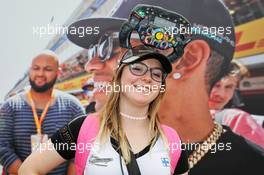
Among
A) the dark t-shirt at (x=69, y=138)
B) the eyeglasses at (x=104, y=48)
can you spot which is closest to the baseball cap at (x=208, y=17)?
the eyeglasses at (x=104, y=48)

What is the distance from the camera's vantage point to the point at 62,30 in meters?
1.75

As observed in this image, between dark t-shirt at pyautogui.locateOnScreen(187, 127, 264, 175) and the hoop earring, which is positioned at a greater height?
the hoop earring

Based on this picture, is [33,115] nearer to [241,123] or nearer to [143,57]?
[143,57]

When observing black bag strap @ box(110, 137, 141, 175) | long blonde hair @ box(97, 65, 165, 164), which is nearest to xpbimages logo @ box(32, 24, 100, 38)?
long blonde hair @ box(97, 65, 165, 164)

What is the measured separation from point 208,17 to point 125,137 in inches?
35.7

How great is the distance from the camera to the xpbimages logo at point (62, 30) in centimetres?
175

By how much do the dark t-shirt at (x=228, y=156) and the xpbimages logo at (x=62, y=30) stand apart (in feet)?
2.84

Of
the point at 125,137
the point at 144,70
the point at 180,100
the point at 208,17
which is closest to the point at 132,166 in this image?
the point at 125,137

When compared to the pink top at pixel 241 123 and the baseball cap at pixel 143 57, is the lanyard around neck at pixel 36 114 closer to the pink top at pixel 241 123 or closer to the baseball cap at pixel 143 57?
the baseball cap at pixel 143 57

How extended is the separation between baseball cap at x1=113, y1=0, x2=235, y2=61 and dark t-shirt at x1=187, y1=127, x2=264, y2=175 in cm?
47

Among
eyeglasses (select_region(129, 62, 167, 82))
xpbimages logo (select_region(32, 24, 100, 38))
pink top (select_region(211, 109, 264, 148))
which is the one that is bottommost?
pink top (select_region(211, 109, 264, 148))

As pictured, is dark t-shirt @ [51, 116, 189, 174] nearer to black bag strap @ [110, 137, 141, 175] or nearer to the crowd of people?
black bag strap @ [110, 137, 141, 175]

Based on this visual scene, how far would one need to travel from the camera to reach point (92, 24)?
5.74 ft

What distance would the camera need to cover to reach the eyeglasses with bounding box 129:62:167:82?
1240 millimetres
